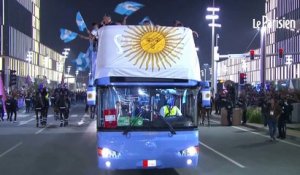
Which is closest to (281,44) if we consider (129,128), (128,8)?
(128,8)

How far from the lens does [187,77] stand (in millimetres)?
10016

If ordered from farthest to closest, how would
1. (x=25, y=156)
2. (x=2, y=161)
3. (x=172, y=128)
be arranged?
1. (x=25, y=156)
2. (x=2, y=161)
3. (x=172, y=128)

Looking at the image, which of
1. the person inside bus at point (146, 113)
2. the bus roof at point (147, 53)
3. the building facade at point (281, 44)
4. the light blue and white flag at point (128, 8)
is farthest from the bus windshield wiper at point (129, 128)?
the building facade at point (281, 44)

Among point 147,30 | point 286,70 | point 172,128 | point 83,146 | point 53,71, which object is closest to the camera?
point 172,128

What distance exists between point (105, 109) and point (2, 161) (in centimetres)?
529

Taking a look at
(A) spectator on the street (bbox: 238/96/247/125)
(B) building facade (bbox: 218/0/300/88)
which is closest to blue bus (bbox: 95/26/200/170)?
(A) spectator on the street (bbox: 238/96/247/125)

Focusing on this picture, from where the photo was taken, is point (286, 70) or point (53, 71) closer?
point (286, 70)

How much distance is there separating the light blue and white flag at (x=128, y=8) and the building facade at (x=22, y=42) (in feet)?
179

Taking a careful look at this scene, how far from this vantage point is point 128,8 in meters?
12.9

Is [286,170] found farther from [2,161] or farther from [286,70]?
[286,70]

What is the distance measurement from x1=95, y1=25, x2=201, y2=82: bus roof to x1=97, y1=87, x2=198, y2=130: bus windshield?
1.03 ft

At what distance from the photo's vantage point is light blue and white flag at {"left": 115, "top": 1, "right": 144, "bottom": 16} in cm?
1288

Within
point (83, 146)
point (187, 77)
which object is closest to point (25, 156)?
point (83, 146)

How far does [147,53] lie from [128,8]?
2.98 meters
